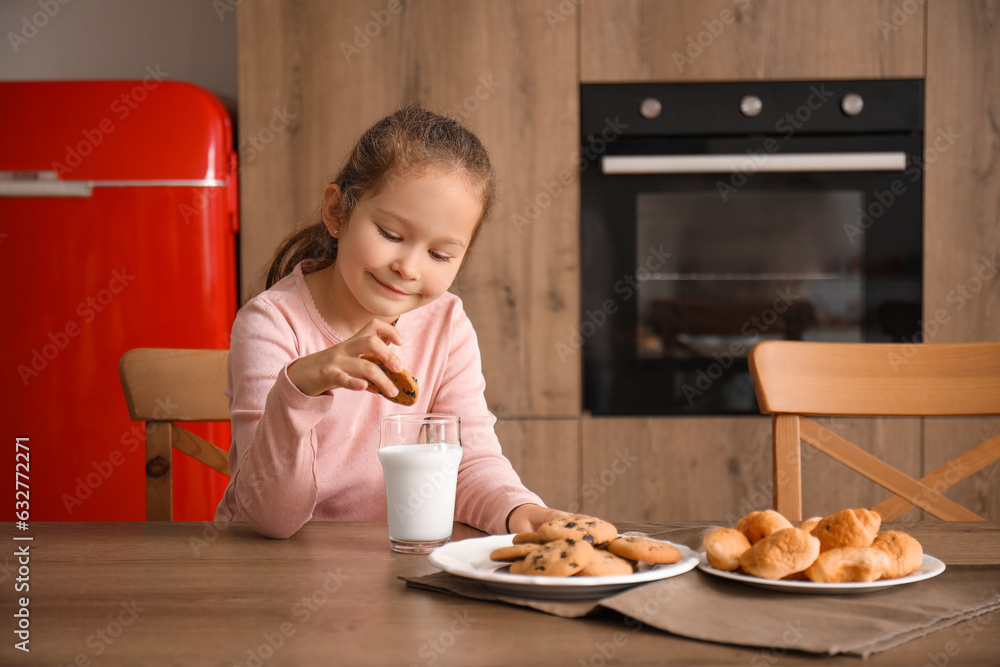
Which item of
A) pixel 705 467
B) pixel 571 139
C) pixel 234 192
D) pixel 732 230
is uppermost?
pixel 571 139

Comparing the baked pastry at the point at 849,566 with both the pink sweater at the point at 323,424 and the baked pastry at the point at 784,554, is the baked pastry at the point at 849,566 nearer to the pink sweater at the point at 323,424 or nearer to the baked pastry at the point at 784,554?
the baked pastry at the point at 784,554

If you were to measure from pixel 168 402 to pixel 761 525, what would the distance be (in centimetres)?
86

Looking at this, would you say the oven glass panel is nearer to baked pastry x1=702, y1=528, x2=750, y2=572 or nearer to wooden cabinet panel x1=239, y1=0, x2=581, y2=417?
wooden cabinet panel x1=239, y1=0, x2=581, y2=417

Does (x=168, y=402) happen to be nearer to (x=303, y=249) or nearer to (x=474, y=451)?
(x=303, y=249)

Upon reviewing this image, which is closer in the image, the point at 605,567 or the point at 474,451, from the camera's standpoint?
the point at 605,567

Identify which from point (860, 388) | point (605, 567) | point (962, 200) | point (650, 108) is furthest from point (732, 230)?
point (605, 567)

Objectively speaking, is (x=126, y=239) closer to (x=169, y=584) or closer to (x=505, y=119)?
(x=505, y=119)

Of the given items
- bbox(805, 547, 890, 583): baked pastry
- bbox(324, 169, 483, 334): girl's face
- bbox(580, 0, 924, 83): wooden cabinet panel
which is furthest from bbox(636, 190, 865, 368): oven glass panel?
bbox(805, 547, 890, 583): baked pastry

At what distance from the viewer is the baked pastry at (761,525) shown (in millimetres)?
665

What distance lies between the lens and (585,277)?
209 centimetres

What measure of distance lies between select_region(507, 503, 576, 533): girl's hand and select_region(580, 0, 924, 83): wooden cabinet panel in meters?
1.44

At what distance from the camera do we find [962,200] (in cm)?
204

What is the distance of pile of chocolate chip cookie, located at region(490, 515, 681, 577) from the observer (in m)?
0.61

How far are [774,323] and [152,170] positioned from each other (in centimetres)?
154
